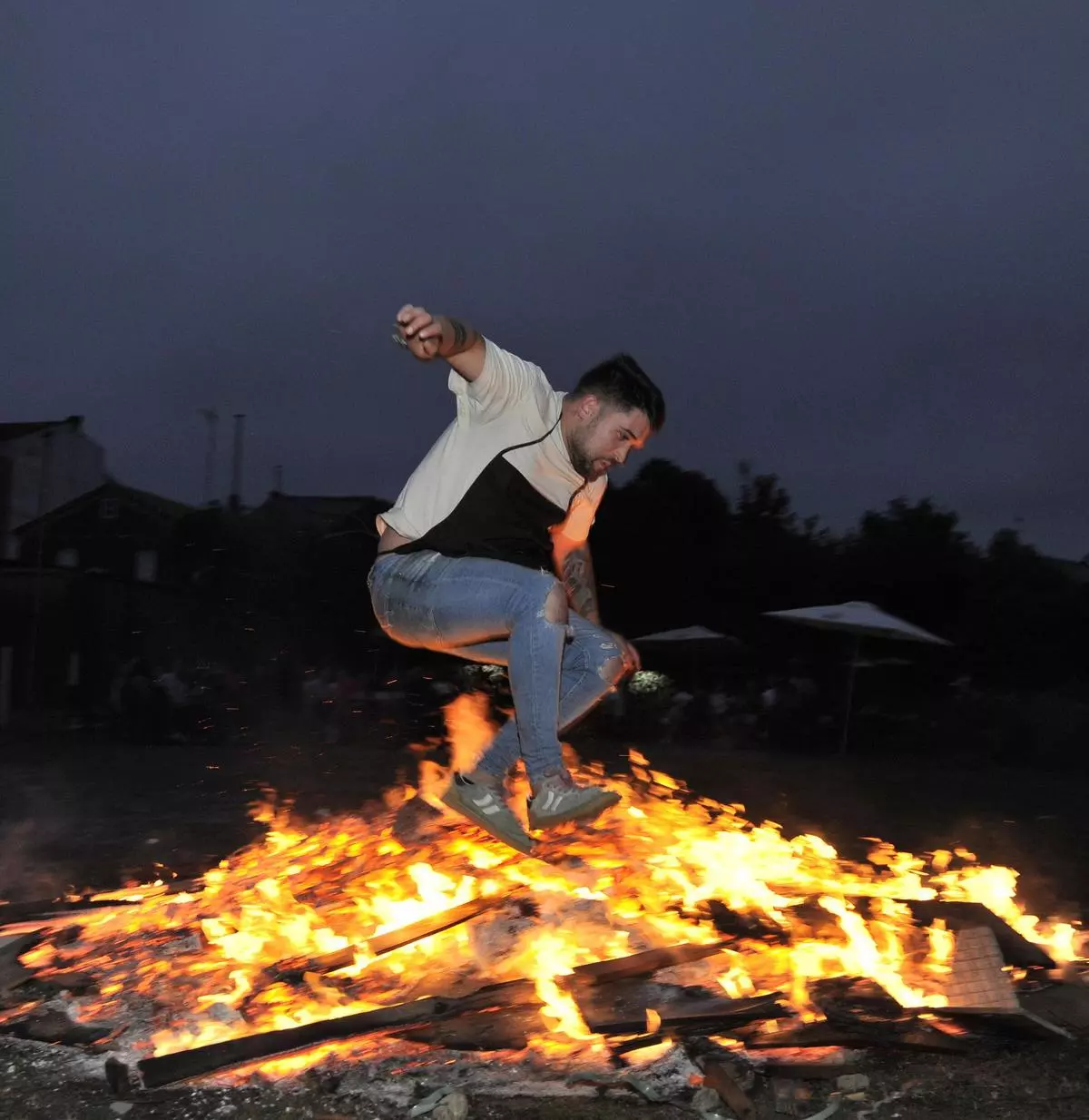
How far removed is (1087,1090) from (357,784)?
8.49m

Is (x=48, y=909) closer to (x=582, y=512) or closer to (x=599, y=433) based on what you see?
(x=582, y=512)

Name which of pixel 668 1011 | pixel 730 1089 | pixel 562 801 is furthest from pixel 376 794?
pixel 730 1089

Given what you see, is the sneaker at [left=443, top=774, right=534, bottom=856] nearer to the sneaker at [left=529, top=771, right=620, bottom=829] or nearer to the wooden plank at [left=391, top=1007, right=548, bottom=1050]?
the sneaker at [left=529, top=771, right=620, bottom=829]

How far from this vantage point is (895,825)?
9.34m

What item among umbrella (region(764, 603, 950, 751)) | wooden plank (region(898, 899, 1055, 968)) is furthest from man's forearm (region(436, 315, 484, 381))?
umbrella (region(764, 603, 950, 751))

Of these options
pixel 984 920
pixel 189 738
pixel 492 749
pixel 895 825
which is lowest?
pixel 189 738

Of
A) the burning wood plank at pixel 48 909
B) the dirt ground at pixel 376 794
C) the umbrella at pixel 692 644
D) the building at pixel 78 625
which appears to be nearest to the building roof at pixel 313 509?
the building at pixel 78 625

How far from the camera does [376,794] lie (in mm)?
9953

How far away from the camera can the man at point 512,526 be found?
12.4ft

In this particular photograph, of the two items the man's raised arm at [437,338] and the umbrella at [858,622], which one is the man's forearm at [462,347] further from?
the umbrella at [858,622]

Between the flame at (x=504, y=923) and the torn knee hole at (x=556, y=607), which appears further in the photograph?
the torn knee hole at (x=556, y=607)

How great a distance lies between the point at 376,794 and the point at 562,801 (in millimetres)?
6568

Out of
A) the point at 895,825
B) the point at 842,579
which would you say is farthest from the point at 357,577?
the point at 895,825

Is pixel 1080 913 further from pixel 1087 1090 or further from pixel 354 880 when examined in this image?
pixel 354 880
